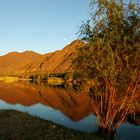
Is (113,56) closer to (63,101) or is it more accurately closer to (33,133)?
(33,133)

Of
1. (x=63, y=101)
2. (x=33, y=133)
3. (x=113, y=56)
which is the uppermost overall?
(x=113, y=56)

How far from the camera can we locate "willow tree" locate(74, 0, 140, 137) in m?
24.8

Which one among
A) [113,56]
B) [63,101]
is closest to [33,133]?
[113,56]

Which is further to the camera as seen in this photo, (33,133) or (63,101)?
(63,101)

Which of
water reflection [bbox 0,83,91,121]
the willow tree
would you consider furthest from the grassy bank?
water reflection [bbox 0,83,91,121]

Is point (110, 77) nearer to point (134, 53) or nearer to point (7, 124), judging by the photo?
point (134, 53)

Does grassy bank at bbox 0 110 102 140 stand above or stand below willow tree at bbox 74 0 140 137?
below

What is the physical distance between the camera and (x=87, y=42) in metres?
26.2

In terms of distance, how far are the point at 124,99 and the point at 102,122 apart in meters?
2.92

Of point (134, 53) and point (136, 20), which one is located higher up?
point (136, 20)

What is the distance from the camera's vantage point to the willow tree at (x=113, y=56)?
24844 mm

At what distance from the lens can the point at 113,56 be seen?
970 inches

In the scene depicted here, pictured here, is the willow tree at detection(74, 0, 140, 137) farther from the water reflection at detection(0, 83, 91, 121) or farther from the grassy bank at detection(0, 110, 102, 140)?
the water reflection at detection(0, 83, 91, 121)

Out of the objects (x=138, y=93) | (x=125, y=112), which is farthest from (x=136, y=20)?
(x=125, y=112)
